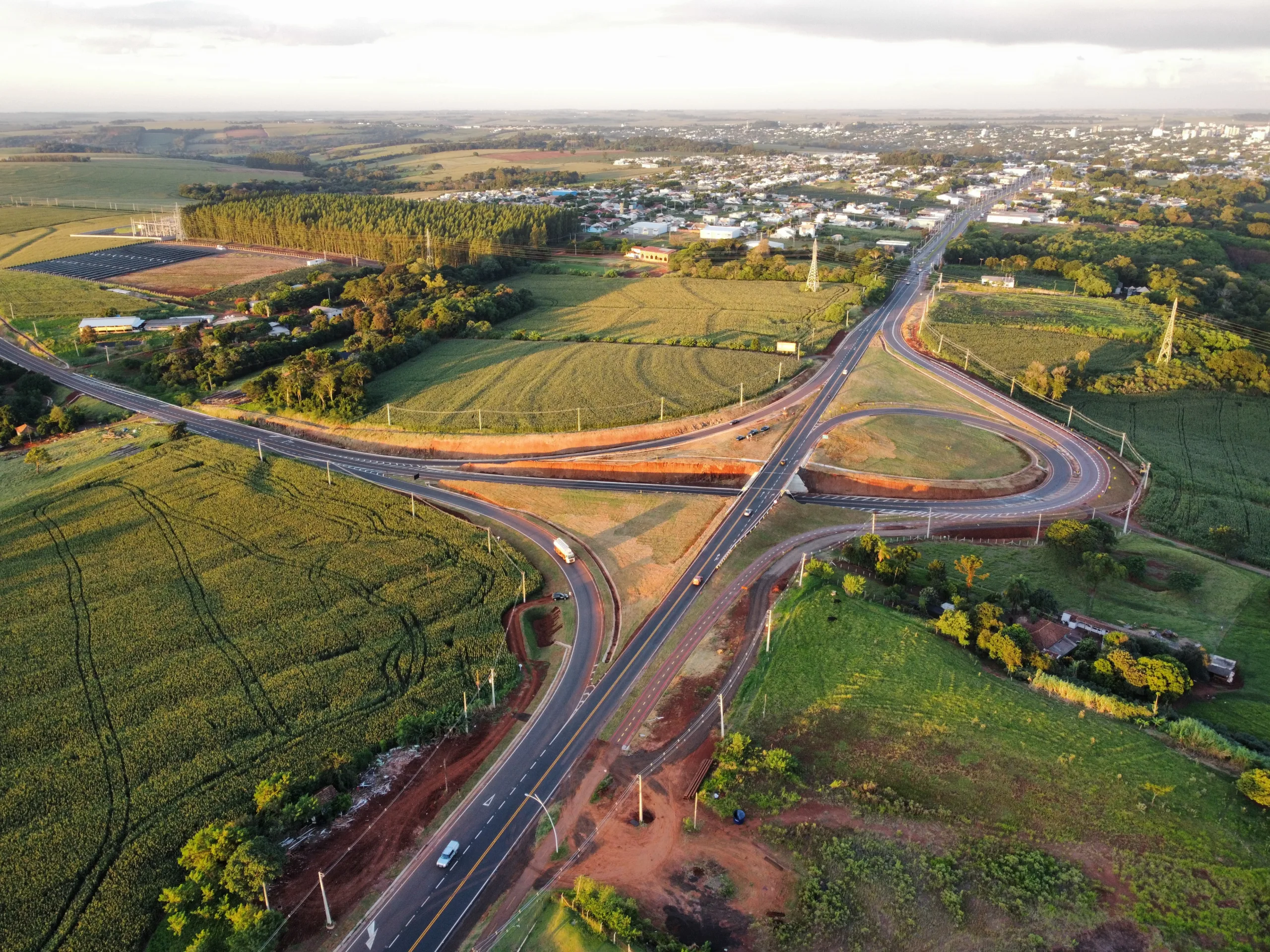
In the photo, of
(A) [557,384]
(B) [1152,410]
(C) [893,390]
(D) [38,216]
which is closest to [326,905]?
(A) [557,384]

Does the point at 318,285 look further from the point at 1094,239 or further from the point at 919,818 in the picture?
the point at 1094,239

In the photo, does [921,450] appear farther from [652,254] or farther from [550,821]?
[652,254]

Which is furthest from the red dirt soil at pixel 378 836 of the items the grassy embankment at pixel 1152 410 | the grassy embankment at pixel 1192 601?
the grassy embankment at pixel 1152 410

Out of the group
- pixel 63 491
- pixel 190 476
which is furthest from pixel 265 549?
pixel 63 491

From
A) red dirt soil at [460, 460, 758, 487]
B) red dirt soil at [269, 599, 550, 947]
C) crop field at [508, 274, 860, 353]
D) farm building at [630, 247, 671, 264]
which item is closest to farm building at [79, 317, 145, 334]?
crop field at [508, 274, 860, 353]

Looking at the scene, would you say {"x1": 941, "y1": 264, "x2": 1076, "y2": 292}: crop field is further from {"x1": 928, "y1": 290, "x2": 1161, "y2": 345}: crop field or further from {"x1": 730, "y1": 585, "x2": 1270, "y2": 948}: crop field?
{"x1": 730, "y1": 585, "x2": 1270, "y2": 948}: crop field

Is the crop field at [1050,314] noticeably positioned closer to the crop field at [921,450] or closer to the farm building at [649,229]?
the crop field at [921,450]
